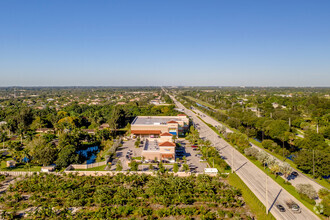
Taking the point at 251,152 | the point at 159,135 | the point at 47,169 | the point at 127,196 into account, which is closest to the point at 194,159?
the point at 251,152

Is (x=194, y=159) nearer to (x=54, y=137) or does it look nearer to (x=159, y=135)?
(x=159, y=135)

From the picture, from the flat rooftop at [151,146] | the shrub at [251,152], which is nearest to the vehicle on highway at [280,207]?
the shrub at [251,152]

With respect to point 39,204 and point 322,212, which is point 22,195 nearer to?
point 39,204

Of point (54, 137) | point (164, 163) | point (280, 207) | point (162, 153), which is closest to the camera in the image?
point (280, 207)

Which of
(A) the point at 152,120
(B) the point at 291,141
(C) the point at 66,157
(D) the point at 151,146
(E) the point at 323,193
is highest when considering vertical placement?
(A) the point at 152,120

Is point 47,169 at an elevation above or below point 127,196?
above

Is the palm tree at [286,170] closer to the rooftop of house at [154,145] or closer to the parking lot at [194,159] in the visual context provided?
the parking lot at [194,159]

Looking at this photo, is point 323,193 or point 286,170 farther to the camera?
point 286,170
